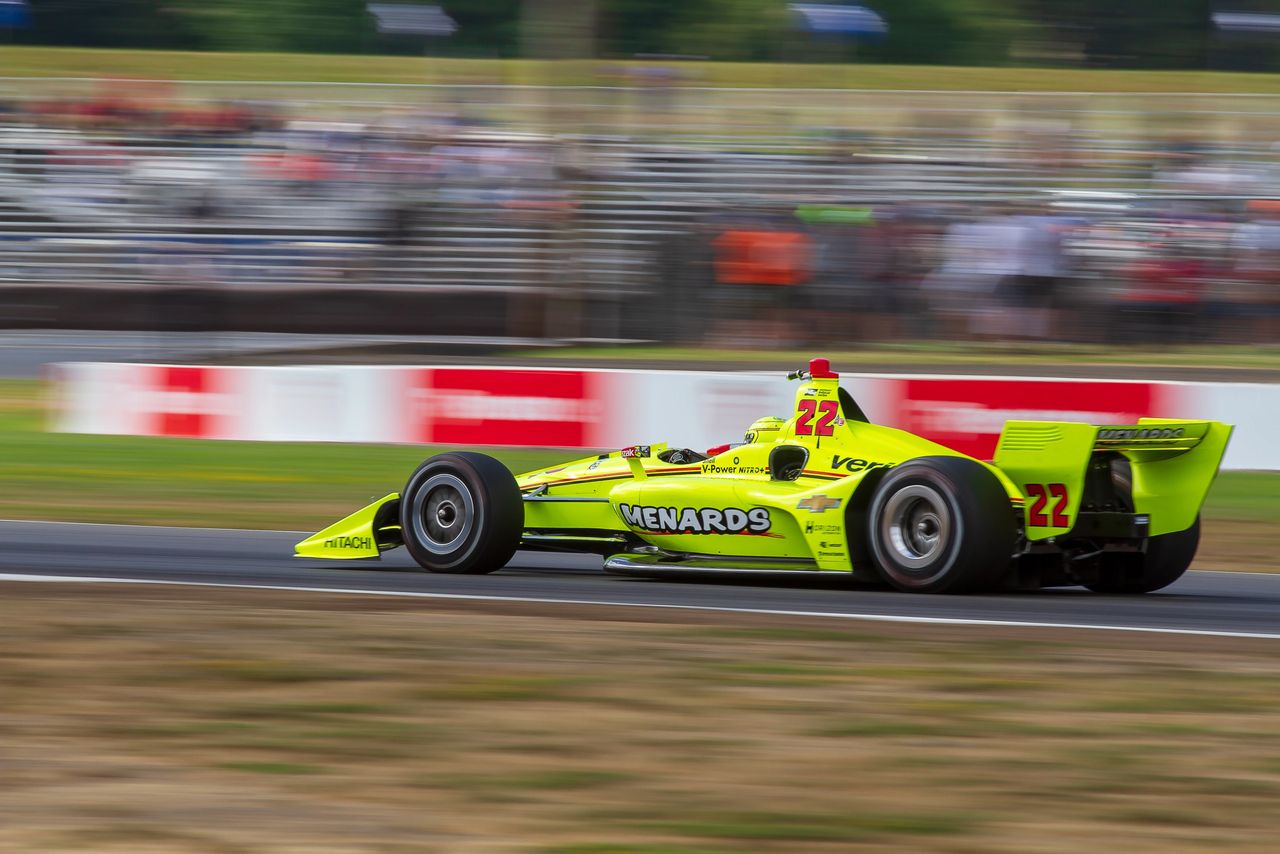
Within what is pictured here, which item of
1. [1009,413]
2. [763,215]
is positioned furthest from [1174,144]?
[1009,413]

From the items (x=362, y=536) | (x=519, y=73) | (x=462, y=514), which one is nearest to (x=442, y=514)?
(x=462, y=514)

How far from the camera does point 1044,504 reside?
287 inches

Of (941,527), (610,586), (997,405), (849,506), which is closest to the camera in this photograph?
(941,527)

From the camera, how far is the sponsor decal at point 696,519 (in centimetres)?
775

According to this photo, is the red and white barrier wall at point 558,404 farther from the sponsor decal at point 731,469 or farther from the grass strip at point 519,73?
the grass strip at point 519,73

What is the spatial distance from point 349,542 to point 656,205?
1433 centimetres

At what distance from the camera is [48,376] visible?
1973 centimetres

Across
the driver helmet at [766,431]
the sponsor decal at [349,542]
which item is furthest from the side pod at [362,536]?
the driver helmet at [766,431]

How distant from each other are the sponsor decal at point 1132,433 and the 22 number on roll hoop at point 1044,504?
0.30 meters

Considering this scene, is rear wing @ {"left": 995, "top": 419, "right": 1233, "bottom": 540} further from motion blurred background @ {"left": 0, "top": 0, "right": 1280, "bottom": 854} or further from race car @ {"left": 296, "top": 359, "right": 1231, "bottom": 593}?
motion blurred background @ {"left": 0, "top": 0, "right": 1280, "bottom": 854}

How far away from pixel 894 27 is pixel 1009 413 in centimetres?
1940

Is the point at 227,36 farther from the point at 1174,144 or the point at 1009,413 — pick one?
the point at 1009,413

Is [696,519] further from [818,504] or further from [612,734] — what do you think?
[612,734]

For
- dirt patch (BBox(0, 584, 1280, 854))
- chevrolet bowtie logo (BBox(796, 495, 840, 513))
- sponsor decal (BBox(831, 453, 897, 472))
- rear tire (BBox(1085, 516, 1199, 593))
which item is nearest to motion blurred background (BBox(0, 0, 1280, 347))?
rear tire (BBox(1085, 516, 1199, 593))
